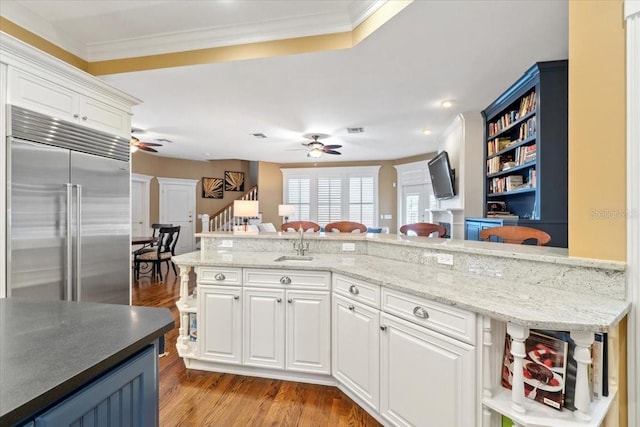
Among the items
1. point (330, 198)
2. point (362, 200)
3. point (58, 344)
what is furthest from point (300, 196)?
point (58, 344)

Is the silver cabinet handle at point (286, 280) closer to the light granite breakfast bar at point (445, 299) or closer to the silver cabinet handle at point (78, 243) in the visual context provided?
the light granite breakfast bar at point (445, 299)

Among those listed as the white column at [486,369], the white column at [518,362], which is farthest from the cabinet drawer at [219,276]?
the white column at [518,362]

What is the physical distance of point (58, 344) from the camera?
0.79 m

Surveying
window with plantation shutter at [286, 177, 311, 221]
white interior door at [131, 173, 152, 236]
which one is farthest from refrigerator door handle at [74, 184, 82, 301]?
window with plantation shutter at [286, 177, 311, 221]

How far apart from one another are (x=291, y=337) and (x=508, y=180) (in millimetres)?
3311

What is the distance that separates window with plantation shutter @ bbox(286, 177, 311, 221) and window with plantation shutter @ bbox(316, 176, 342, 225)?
0.36 metres

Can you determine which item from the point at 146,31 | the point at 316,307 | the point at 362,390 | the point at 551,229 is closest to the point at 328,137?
the point at 146,31

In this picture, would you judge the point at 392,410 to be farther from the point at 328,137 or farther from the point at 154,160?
the point at 154,160

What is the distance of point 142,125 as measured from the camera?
513 cm

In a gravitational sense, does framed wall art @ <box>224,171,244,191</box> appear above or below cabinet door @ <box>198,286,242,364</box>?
above

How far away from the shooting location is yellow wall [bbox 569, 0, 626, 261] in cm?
128

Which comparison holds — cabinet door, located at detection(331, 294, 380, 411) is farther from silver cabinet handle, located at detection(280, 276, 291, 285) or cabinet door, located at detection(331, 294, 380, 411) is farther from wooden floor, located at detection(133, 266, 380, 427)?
silver cabinet handle, located at detection(280, 276, 291, 285)

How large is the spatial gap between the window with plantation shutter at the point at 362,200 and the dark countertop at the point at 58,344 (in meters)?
7.93

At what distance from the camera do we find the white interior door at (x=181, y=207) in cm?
800
